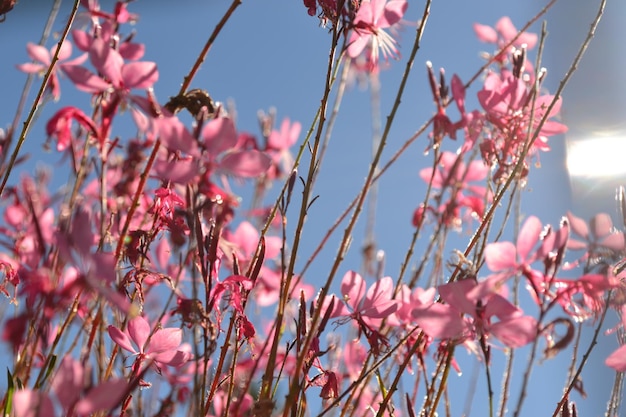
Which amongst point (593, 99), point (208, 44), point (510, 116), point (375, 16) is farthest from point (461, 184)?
point (593, 99)

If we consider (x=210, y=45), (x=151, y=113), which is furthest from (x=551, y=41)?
(x=151, y=113)

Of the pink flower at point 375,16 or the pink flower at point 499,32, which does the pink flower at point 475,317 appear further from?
the pink flower at point 499,32

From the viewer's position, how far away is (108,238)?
94 cm

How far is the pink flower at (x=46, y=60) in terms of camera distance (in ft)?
3.30

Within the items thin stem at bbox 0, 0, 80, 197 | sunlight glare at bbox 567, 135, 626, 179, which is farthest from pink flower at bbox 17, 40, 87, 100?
sunlight glare at bbox 567, 135, 626, 179

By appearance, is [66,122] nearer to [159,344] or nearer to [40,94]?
[40,94]

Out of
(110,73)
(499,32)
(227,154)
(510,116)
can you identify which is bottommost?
(227,154)

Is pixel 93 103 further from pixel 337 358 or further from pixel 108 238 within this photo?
pixel 337 358

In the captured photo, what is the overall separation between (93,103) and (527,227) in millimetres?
690

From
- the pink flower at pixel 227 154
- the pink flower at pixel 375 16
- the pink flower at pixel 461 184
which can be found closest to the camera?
the pink flower at pixel 227 154

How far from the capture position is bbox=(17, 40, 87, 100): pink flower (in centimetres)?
101

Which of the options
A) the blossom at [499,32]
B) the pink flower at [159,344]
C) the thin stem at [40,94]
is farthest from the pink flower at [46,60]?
the blossom at [499,32]

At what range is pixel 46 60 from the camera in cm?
103

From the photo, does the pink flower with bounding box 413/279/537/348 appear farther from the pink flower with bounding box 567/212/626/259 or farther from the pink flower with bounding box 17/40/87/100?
the pink flower with bounding box 17/40/87/100
